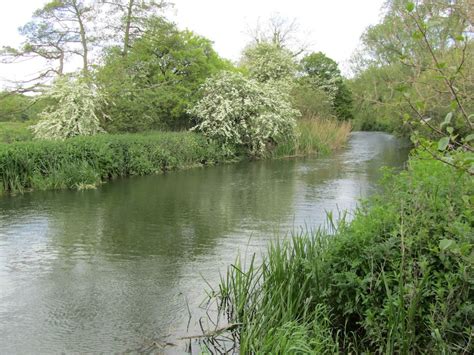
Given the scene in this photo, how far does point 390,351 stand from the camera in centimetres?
354

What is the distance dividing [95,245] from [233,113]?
44.5ft

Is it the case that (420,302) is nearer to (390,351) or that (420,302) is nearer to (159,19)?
(390,351)

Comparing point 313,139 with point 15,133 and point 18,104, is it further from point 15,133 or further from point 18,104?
point 15,133

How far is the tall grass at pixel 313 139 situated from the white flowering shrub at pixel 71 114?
8.87 metres

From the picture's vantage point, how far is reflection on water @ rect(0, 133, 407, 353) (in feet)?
16.4

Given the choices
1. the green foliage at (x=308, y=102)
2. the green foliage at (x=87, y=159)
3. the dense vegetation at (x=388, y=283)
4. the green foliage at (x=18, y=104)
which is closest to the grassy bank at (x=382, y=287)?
the dense vegetation at (x=388, y=283)

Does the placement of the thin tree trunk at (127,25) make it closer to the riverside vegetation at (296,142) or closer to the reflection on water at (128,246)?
the riverside vegetation at (296,142)

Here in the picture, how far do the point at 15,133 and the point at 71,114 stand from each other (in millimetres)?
2234

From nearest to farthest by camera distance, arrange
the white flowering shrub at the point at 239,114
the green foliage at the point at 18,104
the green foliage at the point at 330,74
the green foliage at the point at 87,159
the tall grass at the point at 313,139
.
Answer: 1. the green foliage at the point at 87,159
2. the green foliage at the point at 18,104
3. the white flowering shrub at the point at 239,114
4. the tall grass at the point at 313,139
5. the green foliage at the point at 330,74

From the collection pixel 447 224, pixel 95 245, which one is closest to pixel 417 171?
pixel 447 224

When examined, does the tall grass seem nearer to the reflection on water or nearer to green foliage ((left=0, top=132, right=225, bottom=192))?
green foliage ((left=0, top=132, right=225, bottom=192))

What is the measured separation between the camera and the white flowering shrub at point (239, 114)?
67.2 feet

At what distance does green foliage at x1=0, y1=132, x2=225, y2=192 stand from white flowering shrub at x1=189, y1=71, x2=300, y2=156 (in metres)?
1.99

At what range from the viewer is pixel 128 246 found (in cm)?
786
